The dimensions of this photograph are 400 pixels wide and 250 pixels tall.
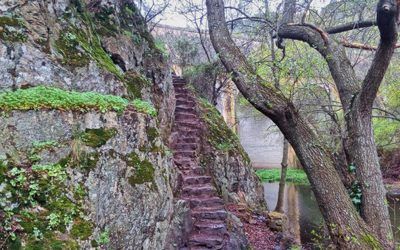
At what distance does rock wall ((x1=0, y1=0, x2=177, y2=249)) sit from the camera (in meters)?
2.52

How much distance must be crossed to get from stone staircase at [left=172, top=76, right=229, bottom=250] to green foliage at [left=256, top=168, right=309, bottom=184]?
1185cm

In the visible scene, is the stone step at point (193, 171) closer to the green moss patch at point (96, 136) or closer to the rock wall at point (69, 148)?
the rock wall at point (69, 148)

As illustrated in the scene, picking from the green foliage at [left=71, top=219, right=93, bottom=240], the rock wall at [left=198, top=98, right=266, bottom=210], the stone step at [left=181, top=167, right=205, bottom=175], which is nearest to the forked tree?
the green foliage at [left=71, top=219, right=93, bottom=240]

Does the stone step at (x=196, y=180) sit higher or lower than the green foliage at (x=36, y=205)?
lower

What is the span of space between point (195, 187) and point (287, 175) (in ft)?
47.8

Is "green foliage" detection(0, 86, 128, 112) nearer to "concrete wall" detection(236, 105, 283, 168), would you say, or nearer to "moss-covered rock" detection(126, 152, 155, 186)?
"moss-covered rock" detection(126, 152, 155, 186)

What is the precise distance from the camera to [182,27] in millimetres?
13742

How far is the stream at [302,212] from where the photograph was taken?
827cm

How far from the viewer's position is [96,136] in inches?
127

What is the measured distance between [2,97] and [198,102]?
6949 millimetres

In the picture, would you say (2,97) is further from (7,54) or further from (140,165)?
(140,165)

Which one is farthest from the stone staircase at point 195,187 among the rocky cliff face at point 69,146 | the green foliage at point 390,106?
the green foliage at point 390,106

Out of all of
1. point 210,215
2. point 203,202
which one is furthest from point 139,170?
point 203,202

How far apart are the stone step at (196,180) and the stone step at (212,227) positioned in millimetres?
1029
